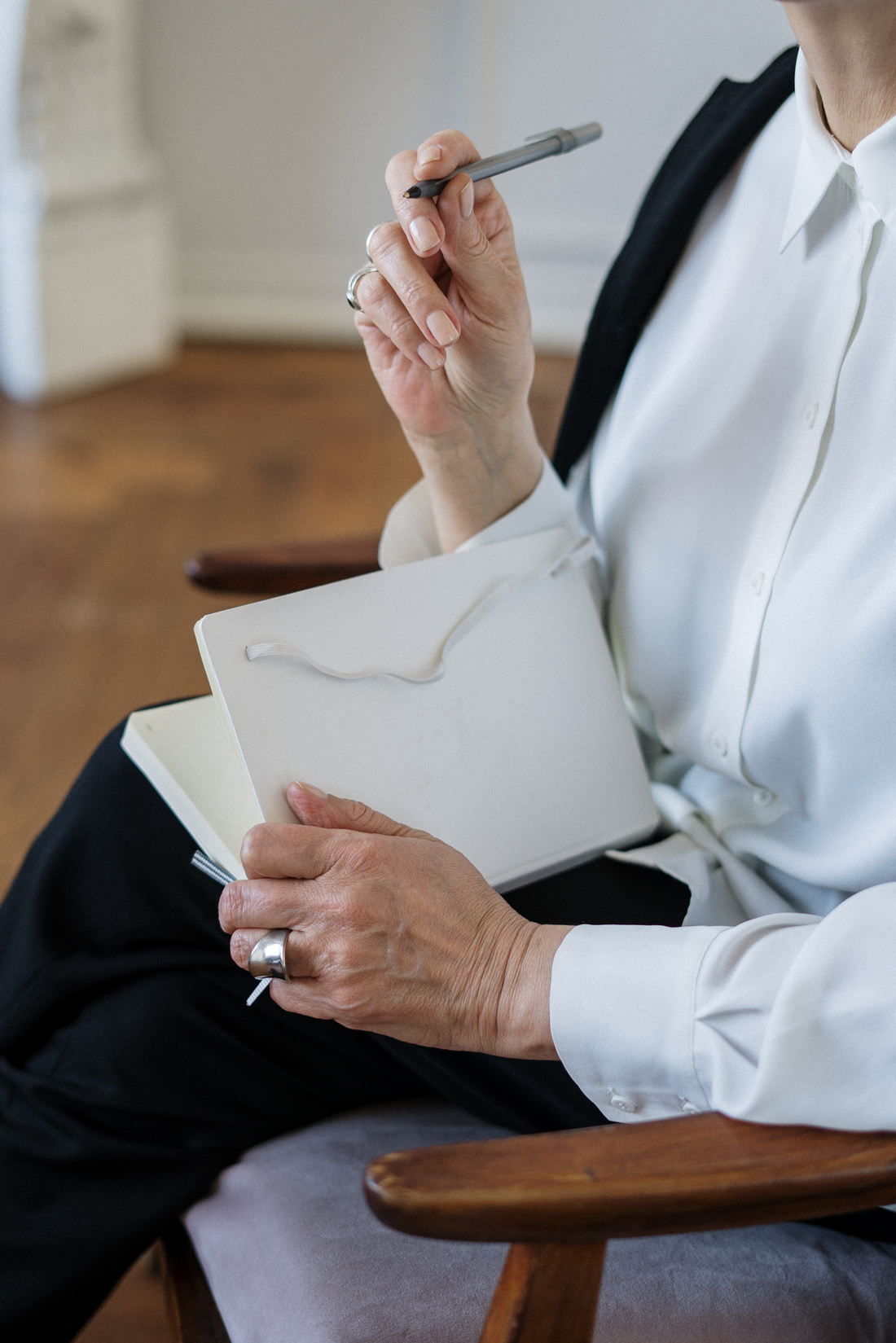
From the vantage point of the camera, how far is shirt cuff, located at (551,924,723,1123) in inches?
26.0

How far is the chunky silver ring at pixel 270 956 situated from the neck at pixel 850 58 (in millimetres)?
616

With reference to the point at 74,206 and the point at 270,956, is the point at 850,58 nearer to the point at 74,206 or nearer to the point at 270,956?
the point at 270,956

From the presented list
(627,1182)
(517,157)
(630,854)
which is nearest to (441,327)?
(517,157)

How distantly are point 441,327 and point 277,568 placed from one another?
0.35 metres

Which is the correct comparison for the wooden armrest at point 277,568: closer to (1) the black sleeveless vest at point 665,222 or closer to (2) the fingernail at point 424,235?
(1) the black sleeveless vest at point 665,222

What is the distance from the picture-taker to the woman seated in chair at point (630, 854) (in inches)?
27.4

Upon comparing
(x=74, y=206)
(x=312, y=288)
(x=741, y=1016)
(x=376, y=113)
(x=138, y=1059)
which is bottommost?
(x=138, y=1059)

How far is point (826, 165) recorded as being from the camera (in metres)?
0.81

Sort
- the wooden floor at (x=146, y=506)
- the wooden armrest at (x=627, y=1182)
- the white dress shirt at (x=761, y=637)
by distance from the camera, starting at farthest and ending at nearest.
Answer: the wooden floor at (x=146, y=506)
the white dress shirt at (x=761, y=637)
the wooden armrest at (x=627, y=1182)

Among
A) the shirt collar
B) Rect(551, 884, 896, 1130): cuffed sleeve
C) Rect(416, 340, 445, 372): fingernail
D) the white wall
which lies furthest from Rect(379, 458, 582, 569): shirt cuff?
the white wall

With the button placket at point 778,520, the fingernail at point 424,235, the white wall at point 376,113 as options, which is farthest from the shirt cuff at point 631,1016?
the white wall at point 376,113

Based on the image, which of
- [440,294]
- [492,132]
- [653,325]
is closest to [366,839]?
[440,294]

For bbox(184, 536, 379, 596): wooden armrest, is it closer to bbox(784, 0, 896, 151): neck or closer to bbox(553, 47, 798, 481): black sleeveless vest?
bbox(553, 47, 798, 481): black sleeveless vest

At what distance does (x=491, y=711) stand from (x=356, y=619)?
12cm
